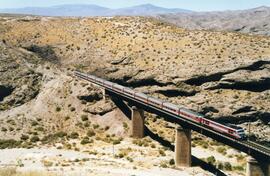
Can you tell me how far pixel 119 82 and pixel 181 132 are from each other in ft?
133

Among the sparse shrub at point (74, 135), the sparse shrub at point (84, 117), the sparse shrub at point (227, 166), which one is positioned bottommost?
the sparse shrub at point (74, 135)

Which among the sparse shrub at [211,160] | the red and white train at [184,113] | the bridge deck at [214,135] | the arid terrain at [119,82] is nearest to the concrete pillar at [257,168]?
the bridge deck at [214,135]

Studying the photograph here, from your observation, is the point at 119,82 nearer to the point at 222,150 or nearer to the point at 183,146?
the point at 222,150

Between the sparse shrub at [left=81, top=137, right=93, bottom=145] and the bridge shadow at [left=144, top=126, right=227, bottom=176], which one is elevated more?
the bridge shadow at [left=144, top=126, right=227, bottom=176]

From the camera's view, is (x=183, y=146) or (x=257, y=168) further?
(x=183, y=146)

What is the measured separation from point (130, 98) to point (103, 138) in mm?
8606

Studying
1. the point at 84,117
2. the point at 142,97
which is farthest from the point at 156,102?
the point at 84,117

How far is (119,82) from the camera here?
110m

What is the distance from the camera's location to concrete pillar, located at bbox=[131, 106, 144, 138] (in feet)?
281

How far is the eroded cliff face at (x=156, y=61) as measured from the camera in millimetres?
95562

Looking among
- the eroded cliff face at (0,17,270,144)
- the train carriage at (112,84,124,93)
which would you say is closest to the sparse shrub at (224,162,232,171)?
the eroded cliff face at (0,17,270,144)

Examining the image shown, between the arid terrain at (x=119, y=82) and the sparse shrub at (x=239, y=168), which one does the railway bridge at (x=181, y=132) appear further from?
the sparse shrub at (x=239, y=168)

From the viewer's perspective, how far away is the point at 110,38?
424 feet

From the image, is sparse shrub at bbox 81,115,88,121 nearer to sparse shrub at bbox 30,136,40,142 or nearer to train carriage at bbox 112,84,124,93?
train carriage at bbox 112,84,124,93
